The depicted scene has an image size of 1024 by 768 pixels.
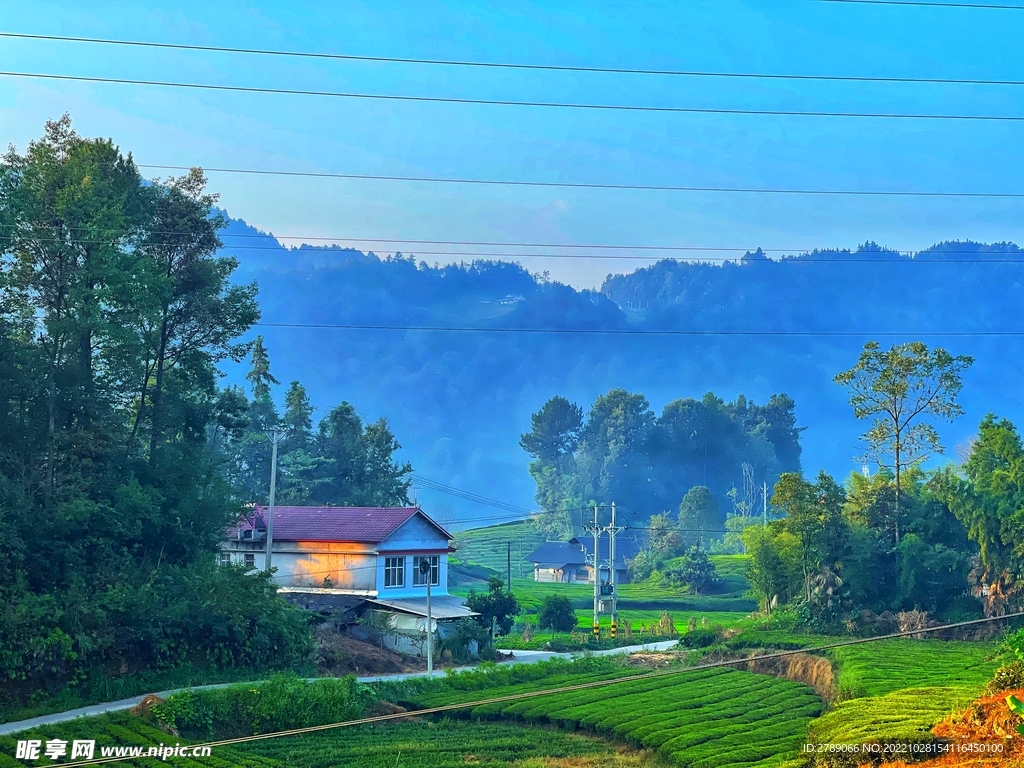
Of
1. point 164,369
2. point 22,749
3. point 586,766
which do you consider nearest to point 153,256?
point 164,369

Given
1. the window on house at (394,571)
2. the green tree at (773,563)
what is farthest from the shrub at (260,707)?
the green tree at (773,563)

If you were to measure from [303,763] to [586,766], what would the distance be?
267 inches

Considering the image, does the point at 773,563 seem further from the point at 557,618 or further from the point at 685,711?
the point at 685,711

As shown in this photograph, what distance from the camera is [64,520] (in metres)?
32.7

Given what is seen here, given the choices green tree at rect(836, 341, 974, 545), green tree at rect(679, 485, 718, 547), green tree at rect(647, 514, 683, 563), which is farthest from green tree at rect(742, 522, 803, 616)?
green tree at rect(679, 485, 718, 547)

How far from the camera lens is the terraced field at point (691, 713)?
24922mm

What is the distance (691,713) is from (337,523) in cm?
2161

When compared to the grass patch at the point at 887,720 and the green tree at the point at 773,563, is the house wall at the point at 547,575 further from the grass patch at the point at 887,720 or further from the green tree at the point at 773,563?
the grass patch at the point at 887,720

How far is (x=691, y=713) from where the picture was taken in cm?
2977

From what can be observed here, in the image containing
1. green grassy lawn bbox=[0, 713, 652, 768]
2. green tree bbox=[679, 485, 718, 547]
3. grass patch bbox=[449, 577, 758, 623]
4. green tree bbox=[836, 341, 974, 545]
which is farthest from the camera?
green tree bbox=[679, 485, 718, 547]

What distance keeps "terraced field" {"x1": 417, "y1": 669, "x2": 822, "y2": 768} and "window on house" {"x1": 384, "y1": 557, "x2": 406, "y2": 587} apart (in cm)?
1012

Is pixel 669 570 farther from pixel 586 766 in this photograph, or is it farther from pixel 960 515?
pixel 586 766

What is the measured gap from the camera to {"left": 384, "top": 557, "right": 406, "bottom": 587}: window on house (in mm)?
44656

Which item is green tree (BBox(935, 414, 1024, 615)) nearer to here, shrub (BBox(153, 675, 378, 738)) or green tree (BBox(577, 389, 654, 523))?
shrub (BBox(153, 675, 378, 738))
